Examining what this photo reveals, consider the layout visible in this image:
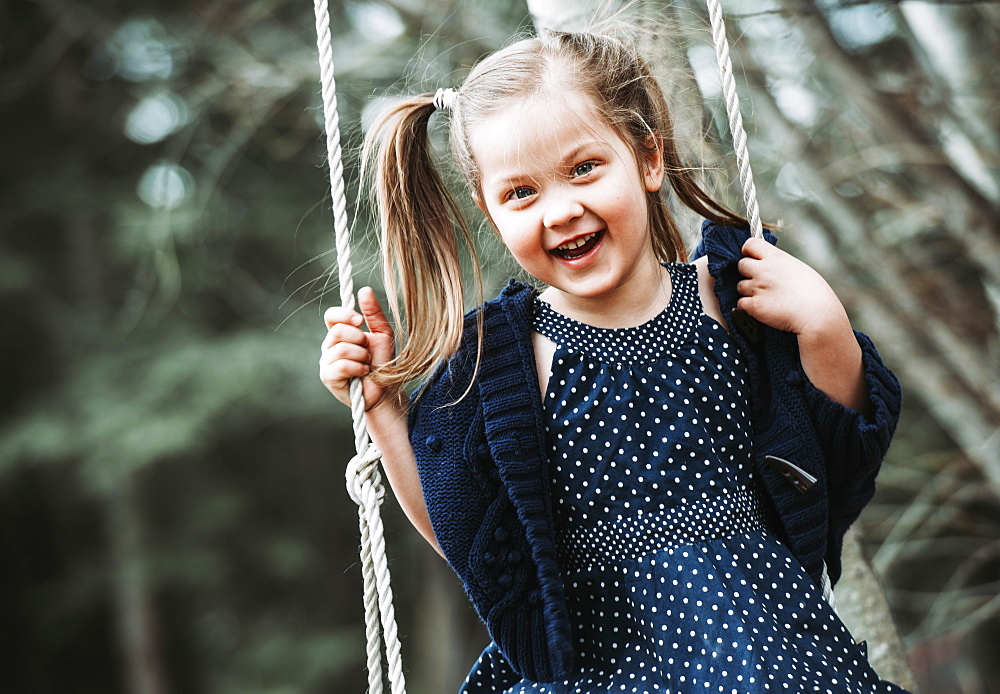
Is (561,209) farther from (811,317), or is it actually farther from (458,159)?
(811,317)

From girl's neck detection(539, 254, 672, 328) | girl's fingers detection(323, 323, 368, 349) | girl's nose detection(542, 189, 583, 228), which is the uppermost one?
girl's nose detection(542, 189, 583, 228)

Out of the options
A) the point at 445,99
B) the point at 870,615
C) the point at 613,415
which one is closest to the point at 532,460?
the point at 613,415

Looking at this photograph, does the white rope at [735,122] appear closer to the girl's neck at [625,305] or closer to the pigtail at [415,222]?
the girl's neck at [625,305]

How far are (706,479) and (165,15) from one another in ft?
15.3

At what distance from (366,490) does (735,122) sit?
0.62 meters

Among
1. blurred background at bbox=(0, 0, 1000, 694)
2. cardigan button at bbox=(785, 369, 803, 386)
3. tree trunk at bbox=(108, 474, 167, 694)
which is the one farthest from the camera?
tree trunk at bbox=(108, 474, 167, 694)

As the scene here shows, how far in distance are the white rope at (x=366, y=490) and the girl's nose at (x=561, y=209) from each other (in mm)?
235

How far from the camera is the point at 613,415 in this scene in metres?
1.08

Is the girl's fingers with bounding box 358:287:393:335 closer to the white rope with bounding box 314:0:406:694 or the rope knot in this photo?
the white rope with bounding box 314:0:406:694

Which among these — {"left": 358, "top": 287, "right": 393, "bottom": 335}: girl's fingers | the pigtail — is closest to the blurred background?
the pigtail

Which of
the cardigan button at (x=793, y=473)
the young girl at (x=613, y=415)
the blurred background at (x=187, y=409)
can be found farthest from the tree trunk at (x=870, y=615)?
the blurred background at (x=187, y=409)

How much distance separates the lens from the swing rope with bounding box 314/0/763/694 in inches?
41.1

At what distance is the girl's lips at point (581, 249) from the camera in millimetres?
1055

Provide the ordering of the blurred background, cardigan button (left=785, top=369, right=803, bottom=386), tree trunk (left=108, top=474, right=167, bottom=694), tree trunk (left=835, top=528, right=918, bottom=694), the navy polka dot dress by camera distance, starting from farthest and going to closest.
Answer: tree trunk (left=108, top=474, right=167, bottom=694), the blurred background, tree trunk (left=835, top=528, right=918, bottom=694), cardigan button (left=785, top=369, right=803, bottom=386), the navy polka dot dress
